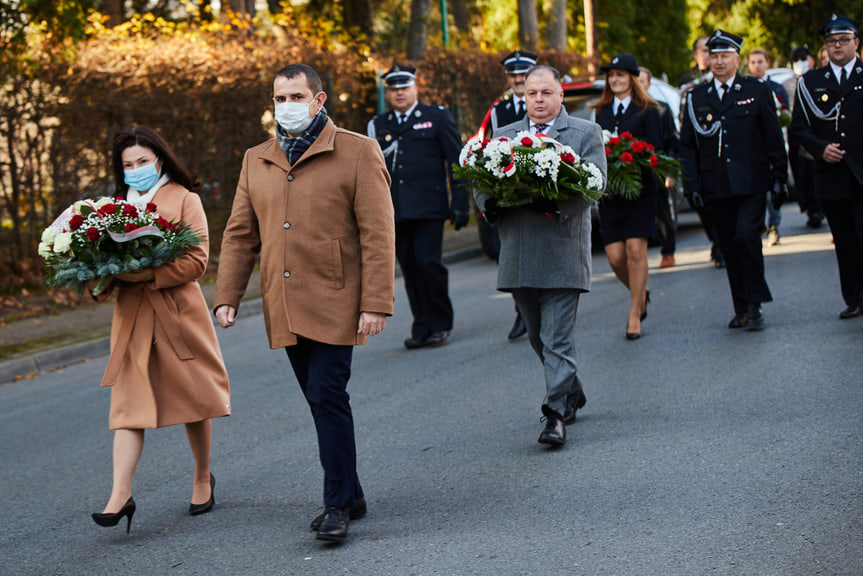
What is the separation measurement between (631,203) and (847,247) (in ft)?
5.50

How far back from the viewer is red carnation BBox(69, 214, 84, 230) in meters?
5.04

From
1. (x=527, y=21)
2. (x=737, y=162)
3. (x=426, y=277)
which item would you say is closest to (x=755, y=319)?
(x=737, y=162)

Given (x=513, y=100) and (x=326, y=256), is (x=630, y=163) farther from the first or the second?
(x=326, y=256)

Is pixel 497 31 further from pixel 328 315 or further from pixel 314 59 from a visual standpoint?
pixel 328 315

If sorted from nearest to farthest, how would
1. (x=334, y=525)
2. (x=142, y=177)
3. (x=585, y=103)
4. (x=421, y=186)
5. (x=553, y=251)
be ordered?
(x=334, y=525)
(x=142, y=177)
(x=553, y=251)
(x=421, y=186)
(x=585, y=103)

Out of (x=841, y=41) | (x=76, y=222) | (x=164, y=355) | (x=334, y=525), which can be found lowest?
(x=334, y=525)

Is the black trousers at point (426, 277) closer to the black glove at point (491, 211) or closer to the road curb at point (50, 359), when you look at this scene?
the road curb at point (50, 359)

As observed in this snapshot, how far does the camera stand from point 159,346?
5238 millimetres

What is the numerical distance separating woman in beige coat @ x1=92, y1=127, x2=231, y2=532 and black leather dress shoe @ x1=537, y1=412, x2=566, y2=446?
5.49ft

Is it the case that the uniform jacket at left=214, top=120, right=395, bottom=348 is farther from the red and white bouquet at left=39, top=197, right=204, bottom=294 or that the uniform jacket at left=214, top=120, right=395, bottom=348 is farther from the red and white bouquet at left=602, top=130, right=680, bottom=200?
the red and white bouquet at left=602, top=130, right=680, bottom=200

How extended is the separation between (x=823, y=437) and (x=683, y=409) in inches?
39.3

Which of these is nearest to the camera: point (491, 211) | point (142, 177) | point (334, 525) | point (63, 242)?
point (334, 525)

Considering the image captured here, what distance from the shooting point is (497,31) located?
3111 cm

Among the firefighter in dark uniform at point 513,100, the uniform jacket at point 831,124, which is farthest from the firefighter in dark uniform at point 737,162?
the firefighter in dark uniform at point 513,100
